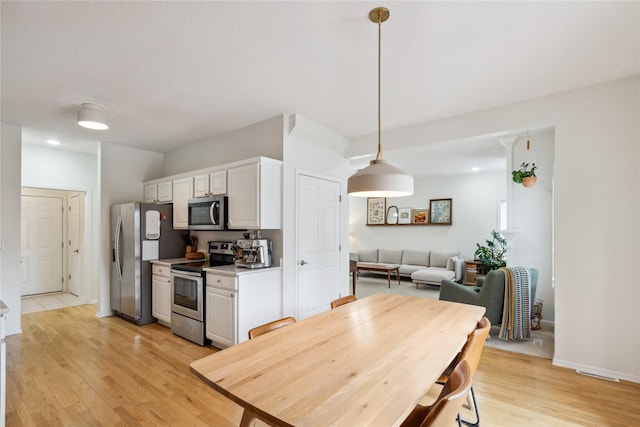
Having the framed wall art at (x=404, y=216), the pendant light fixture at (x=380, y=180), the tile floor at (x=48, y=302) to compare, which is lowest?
the tile floor at (x=48, y=302)

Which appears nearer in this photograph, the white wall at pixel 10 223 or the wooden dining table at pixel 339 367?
the wooden dining table at pixel 339 367

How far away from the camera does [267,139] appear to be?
3.71 meters

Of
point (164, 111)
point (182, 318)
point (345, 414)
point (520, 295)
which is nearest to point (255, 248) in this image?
point (182, 318)

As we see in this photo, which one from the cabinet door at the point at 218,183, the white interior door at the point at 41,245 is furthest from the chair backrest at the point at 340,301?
the white interior door at the point at 41,245

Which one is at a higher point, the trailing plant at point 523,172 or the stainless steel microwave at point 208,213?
the trailing plant at point 523,172

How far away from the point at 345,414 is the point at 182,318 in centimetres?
318

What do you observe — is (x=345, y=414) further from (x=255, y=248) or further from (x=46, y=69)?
(x=46, y=69)

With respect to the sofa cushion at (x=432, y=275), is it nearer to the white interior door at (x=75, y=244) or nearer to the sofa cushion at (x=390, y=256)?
the sofa cushion at (x=390, y=256)

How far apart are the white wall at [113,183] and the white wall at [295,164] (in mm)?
2862

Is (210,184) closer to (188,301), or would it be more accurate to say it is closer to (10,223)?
(188,301)

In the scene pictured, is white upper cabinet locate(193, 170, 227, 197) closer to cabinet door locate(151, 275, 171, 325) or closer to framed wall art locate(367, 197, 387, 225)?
cabinet door locate(151, 275, 171, 325)

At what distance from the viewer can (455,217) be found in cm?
743

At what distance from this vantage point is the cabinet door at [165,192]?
446cm

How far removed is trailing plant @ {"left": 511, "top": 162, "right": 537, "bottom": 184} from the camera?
408 cm
